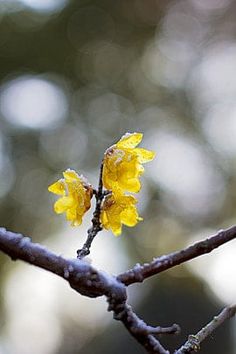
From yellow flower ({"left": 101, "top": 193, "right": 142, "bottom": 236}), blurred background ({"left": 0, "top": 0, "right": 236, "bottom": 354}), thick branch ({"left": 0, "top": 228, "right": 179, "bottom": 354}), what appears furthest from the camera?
blurred background ({"left": 0, "top": 0, "right": 236, "bottom": 354})

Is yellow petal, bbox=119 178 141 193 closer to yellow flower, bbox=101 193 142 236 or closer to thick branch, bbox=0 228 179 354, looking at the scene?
yellow flower, bbox=101 193 142 236

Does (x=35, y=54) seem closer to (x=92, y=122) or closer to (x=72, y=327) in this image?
(x=92, y=122)

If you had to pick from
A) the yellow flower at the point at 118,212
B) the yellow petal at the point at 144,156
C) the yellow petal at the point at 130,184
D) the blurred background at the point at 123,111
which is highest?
the yellow petal at the point at 144,156

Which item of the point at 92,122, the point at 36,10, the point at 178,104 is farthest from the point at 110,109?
the point at 36,10

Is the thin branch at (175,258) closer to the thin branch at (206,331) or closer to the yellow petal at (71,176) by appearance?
the thin branch at (206,331)

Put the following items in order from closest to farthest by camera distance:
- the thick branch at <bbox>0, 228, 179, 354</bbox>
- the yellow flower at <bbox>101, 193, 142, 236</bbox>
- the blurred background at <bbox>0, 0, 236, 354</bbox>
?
the thick branch at <bbox>0, 228, 179, 354</bbox>
the yellow flower at <bbox>101, 193, 142, 236</bbox>
the blurred background at <bbox>0, 0, 236, 354</bbox>

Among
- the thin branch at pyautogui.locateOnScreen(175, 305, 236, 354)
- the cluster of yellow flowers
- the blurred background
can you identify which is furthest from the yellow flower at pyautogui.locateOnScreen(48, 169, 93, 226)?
the blurred background

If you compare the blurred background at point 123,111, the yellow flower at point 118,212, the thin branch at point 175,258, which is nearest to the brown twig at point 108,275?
the thin branch at point 175,258
